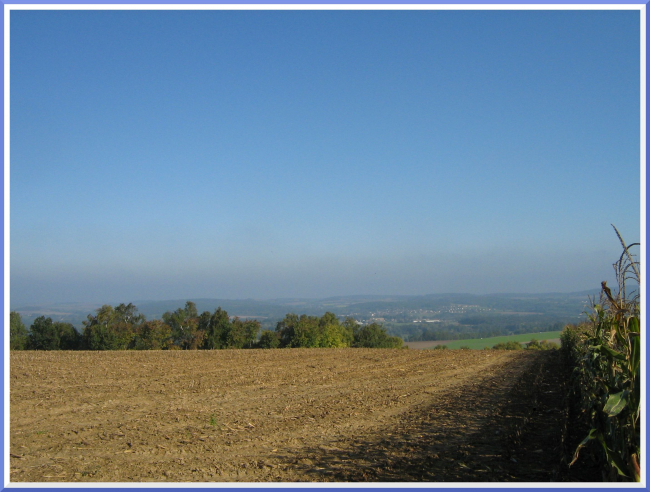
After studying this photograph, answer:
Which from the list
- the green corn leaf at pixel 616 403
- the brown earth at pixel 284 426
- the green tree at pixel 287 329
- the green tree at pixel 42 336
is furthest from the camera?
the green tree at pixel 287 329

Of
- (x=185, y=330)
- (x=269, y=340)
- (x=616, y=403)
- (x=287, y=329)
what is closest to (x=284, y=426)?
(x=616, y=403)

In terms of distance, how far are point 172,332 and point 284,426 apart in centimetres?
2483

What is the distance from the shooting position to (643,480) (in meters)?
3.02

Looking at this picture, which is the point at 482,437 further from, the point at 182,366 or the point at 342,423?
the point at 182,366

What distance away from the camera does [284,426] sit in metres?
8.02

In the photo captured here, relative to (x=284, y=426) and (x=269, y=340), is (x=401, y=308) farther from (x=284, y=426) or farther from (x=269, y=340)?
(x=284, y=426)

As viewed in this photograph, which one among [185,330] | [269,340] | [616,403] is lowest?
[269,340]

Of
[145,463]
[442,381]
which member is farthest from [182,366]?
[145,463]

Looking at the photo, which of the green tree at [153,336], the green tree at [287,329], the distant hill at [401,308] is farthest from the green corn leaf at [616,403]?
the distant hill at [401,308]

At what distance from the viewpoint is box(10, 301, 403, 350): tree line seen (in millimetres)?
27391

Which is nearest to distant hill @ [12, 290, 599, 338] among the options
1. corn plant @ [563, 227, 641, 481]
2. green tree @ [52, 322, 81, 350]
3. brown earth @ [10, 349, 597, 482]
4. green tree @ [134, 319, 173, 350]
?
green tree @ [52, 322, 81, 350]

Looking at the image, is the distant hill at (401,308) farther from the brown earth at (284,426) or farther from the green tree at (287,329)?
the brown earth at (284,426)

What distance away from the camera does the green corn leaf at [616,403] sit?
342cm

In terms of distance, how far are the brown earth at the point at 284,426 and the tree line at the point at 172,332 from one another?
13149 mm
